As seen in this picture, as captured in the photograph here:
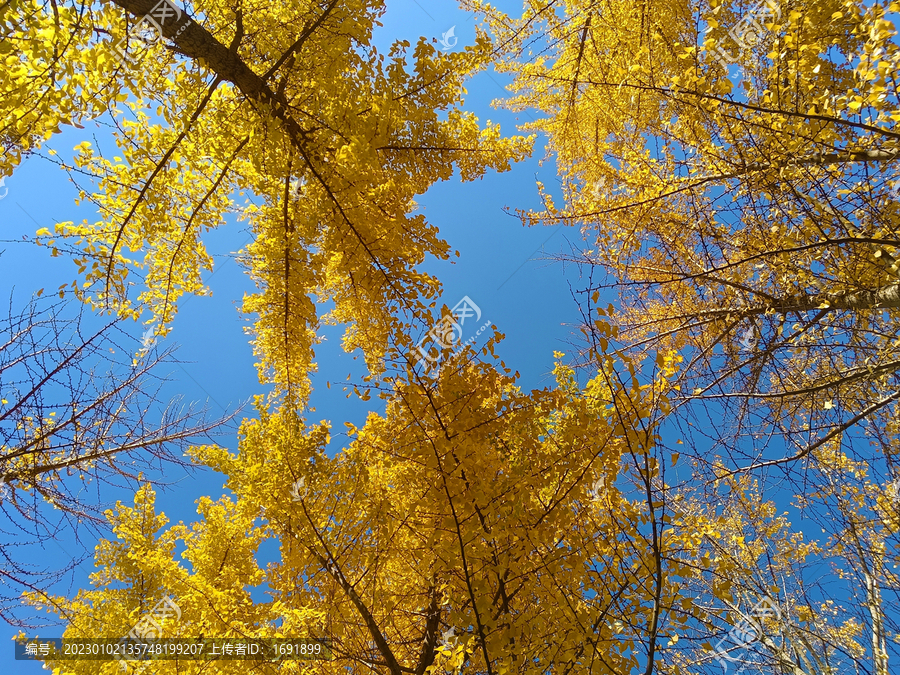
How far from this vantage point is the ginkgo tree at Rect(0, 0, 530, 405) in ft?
7.74

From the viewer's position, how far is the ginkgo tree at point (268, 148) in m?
2.36

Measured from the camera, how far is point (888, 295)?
235 centimetres

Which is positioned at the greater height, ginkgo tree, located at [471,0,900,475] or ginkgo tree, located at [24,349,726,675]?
ginkgo tree, located at [471,0,900,475]

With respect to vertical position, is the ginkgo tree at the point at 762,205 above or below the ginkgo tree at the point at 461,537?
above

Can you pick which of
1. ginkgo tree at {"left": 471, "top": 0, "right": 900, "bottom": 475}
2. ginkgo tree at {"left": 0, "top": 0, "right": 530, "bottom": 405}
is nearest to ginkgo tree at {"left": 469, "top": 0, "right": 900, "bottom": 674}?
ginkgo tree at {"left": 471, "top": 0, "right": 900, "bottom": 475}

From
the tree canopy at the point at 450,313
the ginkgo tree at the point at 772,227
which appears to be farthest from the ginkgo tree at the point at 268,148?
the ginkgo tree at the point at 772,227

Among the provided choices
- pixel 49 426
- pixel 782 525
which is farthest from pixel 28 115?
pixel 782 525

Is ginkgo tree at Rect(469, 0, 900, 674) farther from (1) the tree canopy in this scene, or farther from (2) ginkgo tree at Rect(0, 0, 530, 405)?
(2) ginkgo tree at Rect(0, 0, 530, 405)

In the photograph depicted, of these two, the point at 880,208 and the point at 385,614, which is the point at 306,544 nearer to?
the point at 385,614

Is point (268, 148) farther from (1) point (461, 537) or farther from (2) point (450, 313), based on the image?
(1) point (461, 537)

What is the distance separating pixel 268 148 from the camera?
274 cm

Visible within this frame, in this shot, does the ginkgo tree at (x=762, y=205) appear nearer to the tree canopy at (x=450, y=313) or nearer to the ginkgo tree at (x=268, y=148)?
the tree canopy at (x=450, y=313)

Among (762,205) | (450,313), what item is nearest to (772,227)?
(762,205)

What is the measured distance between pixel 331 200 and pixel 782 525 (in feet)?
22.0
